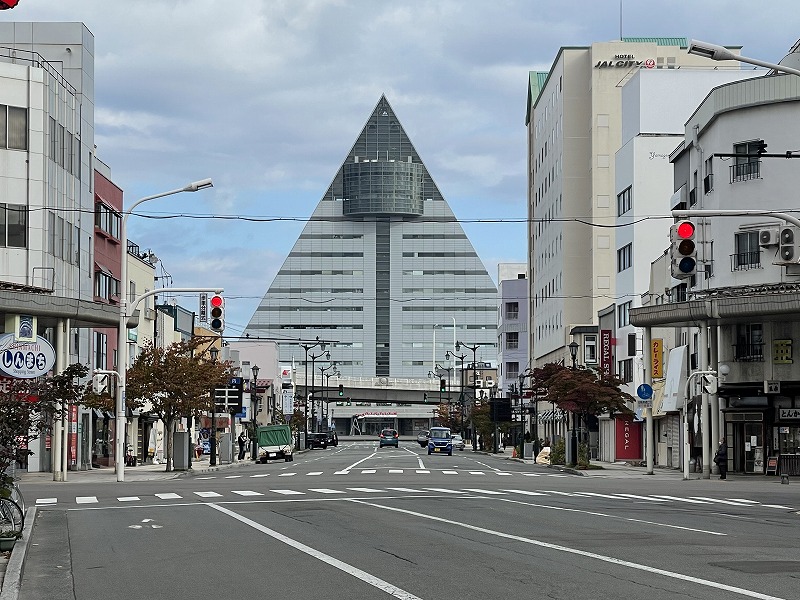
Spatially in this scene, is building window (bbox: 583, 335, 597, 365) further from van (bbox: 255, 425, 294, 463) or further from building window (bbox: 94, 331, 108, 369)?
building window (bbox: 94, 331, 108, 369)

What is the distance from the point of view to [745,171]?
5244cm

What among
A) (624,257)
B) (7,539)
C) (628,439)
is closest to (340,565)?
(7,539)

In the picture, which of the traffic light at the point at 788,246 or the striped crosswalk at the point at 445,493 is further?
the striped crosswalk at the point at 445,493

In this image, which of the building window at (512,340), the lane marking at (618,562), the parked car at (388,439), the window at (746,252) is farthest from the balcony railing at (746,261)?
the building window at (512,340)

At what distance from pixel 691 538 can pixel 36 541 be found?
35.1ft

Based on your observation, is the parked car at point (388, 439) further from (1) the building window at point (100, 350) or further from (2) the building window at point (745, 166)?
(2) the building window at point (745, 166)

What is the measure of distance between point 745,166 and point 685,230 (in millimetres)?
27833

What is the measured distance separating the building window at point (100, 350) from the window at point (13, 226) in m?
12.3

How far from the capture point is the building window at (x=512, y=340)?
15275cm

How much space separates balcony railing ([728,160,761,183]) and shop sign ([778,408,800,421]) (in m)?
9.68

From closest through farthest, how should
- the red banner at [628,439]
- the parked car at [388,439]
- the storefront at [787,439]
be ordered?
the storefront at [787,439], the red banner at [628,439], the parked car at [388,439]

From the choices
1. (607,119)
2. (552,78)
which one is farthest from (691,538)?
(552,78)

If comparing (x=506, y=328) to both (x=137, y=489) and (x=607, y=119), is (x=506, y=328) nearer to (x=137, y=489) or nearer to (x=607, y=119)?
(x=607, y=119)

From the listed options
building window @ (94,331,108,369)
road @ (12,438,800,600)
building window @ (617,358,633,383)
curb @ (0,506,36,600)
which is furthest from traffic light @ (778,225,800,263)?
building window @ (617,358,633,383)
